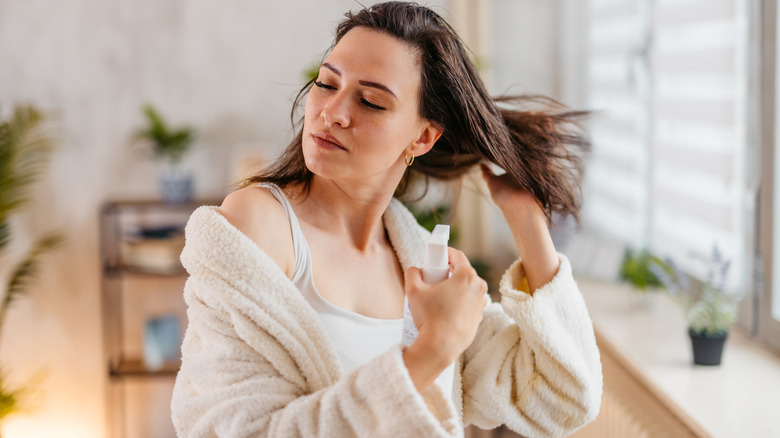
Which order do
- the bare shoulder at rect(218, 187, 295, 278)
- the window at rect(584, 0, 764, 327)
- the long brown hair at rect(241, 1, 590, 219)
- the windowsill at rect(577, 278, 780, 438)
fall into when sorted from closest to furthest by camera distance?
the bare shoulder at rect(218, 187, 295, 278) < the long brown hair at rect(241, 1, 590, 219) < the windowsill at rect(577, 278, 780, 438) < the window at rect(584, 0, 764, 327)

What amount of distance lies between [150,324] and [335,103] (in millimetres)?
2172

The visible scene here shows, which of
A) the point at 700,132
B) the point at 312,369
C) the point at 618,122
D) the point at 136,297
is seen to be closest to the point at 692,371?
the point at 700,132

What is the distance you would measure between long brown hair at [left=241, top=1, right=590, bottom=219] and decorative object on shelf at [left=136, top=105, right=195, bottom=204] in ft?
5.73

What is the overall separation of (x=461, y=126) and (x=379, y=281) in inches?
10.4

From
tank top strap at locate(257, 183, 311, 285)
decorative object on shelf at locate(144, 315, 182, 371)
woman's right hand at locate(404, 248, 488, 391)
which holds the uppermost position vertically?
tank top strap at locate(257, 183, 311, 285)

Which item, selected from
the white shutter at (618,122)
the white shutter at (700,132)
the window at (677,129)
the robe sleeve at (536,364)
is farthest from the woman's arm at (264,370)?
the white shutter at (618,122)

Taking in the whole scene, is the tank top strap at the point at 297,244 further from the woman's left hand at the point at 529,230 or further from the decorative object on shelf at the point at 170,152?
the decorative object on shelf at the point at 170,152

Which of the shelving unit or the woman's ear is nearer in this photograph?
the woman's ear

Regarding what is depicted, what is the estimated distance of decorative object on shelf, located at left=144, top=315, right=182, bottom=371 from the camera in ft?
9.32

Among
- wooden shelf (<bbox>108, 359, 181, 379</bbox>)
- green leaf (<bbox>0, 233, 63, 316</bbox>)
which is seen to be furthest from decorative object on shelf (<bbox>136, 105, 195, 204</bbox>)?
wooden shelf (<bbox>108, 359, 181, 379</bbox>)

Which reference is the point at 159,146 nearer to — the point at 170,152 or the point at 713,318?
the point at 170,152

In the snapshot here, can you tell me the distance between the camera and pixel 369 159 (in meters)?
0.95

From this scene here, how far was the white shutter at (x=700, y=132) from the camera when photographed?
1.66 metres

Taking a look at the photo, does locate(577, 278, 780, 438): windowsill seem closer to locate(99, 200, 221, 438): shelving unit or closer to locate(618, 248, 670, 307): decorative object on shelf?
locate(618, 248, 670, 307): decorative object on shelf
